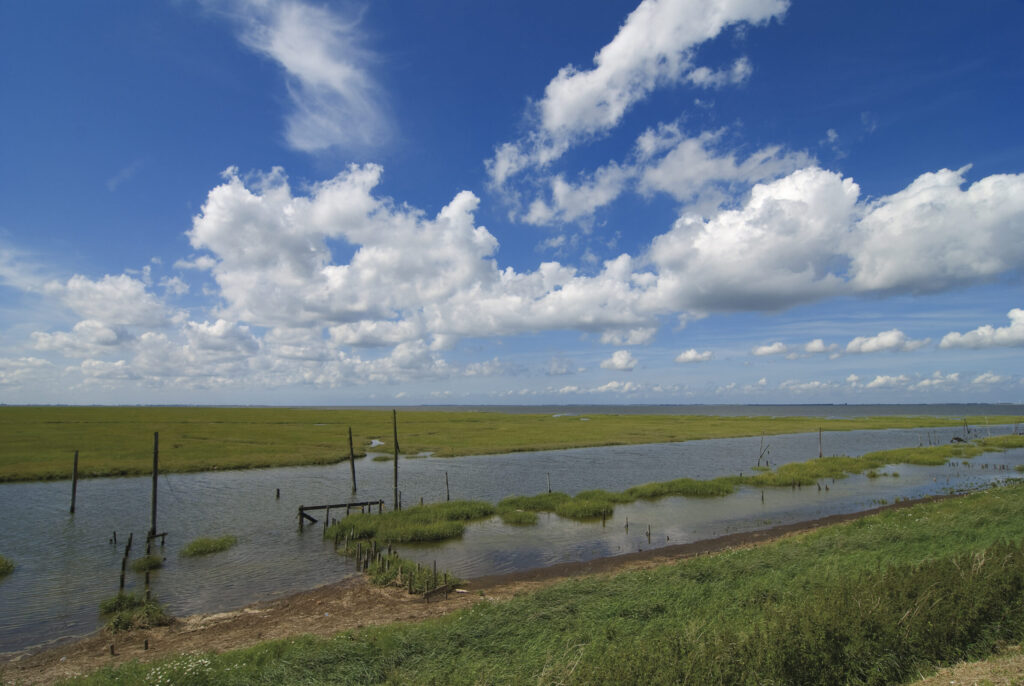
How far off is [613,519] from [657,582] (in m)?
17.1

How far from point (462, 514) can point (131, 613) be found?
62.3 feet

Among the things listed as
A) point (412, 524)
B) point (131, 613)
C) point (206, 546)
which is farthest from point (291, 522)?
point (131, 613)

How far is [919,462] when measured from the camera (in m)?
61.9

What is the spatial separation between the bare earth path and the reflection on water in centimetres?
153

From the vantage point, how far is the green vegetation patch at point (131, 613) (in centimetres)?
1830

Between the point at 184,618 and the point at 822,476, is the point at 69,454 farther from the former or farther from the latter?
the point at 822,476

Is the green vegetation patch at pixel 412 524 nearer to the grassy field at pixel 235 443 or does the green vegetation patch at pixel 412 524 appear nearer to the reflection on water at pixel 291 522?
the reflection on water at pixel 291 522

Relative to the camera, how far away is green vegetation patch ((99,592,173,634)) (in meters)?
18.3

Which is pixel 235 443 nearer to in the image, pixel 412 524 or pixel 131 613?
pixel 412 524

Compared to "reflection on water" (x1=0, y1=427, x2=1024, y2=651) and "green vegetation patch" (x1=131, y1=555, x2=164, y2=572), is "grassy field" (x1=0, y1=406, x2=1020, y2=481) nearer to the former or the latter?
"reflection on water" (x1=0, y1=427, x2=1024, y2=651)

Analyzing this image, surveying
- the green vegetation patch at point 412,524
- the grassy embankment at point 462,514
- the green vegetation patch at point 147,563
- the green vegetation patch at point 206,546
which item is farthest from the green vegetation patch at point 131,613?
the green vegetation patch at point 412,524

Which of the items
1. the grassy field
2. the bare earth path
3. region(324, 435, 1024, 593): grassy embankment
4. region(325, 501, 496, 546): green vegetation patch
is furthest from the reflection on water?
the grassy field

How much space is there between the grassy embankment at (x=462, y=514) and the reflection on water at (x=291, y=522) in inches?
46.2

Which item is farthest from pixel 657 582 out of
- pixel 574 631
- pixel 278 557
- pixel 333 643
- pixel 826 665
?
pixel 278 557
